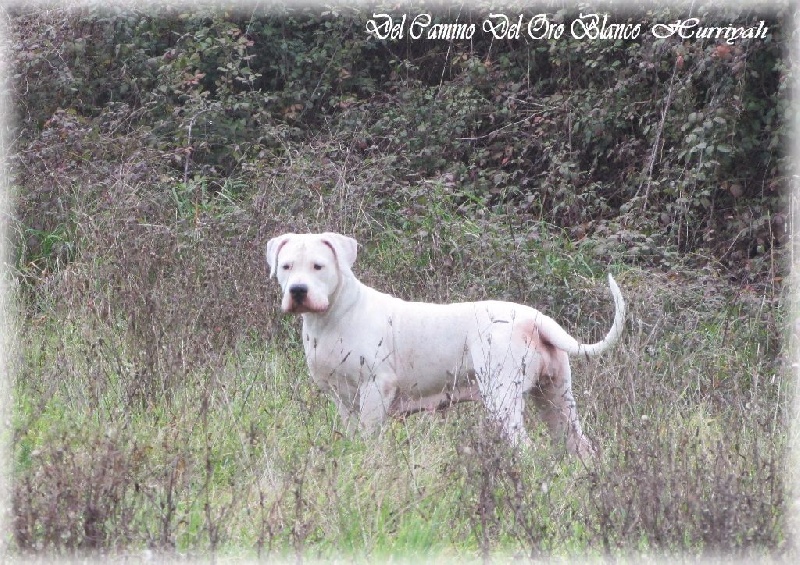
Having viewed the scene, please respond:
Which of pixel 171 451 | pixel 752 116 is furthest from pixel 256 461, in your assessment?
pixel 752 116

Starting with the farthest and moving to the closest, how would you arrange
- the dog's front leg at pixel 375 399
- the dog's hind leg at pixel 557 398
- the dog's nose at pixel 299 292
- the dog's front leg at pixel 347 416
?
the dog's hind leg at pixel 557 398, the dog's front leg at pixel 375 399, the dog's nose at pixel 299 292, the dog's front leg at pixel 347 416

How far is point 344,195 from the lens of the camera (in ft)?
27.6

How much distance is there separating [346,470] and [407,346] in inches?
48.4

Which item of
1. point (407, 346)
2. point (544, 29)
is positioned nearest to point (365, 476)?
point (407, 346)

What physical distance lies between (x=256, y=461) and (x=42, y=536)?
42.3 inches

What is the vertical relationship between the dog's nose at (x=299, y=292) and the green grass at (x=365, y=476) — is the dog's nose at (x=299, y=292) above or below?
above

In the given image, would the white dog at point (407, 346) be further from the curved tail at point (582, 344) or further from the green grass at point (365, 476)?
the green grass at point (365, 476)

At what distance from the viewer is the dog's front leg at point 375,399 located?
5.56 m

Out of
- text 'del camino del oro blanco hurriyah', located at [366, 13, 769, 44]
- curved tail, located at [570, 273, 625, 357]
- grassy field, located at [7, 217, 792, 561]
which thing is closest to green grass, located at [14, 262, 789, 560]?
grassy field, located at [7, 217, 792, 561]

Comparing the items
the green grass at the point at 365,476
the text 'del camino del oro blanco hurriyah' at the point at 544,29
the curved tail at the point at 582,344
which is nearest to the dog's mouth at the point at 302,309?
the green grass at the point at 365,476

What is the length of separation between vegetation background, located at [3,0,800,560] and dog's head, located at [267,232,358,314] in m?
0.51

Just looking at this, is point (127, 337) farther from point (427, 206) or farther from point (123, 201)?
point (427, 206)

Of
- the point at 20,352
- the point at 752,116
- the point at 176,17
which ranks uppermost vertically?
the point at 176,17

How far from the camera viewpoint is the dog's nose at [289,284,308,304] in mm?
5426
